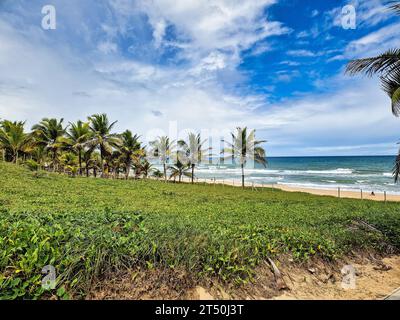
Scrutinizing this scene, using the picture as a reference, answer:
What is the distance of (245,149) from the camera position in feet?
78.1

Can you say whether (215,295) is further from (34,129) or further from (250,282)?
(34,129)

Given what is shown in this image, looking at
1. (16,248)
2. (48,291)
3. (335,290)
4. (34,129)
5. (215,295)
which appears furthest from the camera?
(34,129)

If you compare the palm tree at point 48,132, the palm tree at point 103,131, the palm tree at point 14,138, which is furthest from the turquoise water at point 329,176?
the palm tree at point 14,138

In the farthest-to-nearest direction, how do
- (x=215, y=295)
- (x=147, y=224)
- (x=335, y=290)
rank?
(x=147, y=224) → (x=335, y=290) → (x=215, y=295)

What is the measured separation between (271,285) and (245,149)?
828 inches

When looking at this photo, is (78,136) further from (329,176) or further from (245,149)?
(329,176)

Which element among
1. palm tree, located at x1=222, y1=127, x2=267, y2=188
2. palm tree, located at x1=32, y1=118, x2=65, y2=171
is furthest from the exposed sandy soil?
palm tree, located at x1=32, y1=118, x2=65, y2=171

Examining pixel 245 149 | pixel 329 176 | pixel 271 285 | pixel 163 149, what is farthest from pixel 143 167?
pixel 329 176

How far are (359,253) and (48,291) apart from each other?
232 inches

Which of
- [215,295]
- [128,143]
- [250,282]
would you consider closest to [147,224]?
[215,295]

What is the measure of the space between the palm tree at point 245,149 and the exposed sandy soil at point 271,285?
62.3ft

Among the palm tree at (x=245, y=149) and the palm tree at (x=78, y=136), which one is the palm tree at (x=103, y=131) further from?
the palm tree at (x=245, y=149)

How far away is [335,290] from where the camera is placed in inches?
142

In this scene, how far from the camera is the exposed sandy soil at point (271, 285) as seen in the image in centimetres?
279
